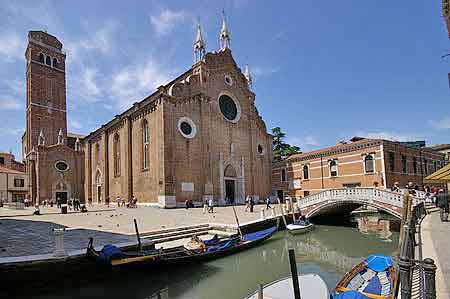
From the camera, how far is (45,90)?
42219mm

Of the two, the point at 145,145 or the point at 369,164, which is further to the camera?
the point at 145,145

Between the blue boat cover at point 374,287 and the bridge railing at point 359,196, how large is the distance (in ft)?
35.4

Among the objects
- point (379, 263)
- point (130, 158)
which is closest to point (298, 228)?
point (379, 263)

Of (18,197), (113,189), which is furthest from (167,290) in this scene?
(18,197)

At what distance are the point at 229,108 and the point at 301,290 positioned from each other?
25.5 m

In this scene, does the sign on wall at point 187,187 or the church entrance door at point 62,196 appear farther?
the church entrance door at point 62,196

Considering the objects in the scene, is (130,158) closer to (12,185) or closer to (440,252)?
(12,185)

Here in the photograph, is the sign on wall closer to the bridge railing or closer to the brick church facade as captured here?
the brick church facade

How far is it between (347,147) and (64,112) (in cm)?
3967

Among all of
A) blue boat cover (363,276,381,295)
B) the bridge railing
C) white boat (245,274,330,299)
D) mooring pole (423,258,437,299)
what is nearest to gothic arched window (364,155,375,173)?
the bridge railing

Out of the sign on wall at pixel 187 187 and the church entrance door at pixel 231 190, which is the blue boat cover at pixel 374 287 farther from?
the church entrance door at pixel 231 190

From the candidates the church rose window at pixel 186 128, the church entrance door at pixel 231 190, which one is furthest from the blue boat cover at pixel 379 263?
the church entrance door at pixel 231 190

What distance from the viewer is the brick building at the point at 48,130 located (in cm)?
3494

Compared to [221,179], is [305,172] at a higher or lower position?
higher
